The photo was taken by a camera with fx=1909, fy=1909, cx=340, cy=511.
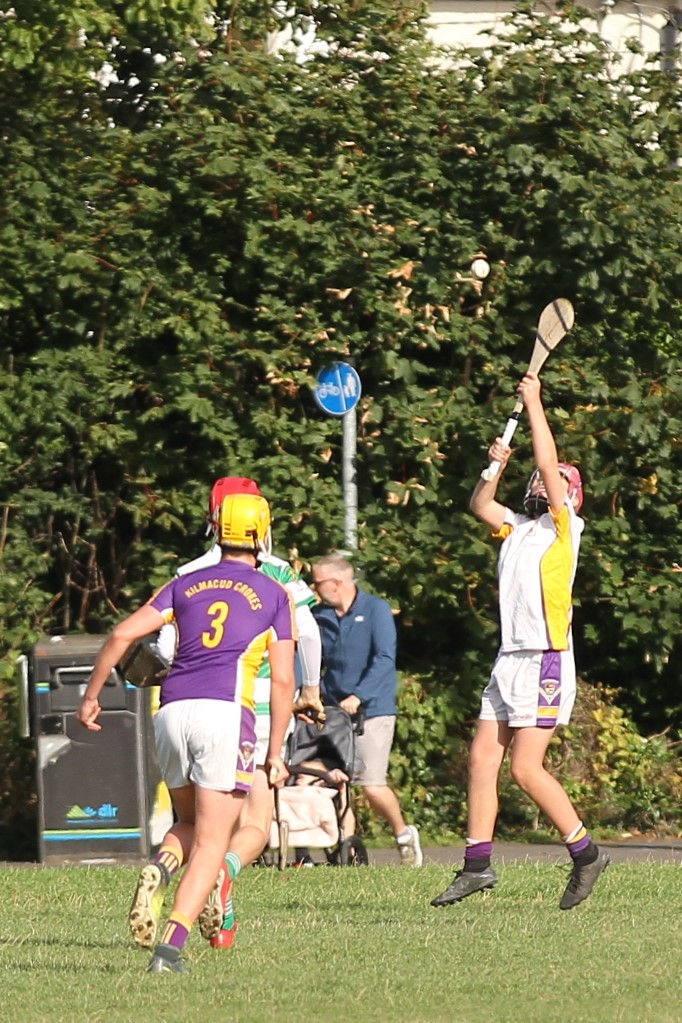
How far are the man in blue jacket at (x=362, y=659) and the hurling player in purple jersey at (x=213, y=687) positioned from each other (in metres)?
4.69

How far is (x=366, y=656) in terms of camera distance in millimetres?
11555

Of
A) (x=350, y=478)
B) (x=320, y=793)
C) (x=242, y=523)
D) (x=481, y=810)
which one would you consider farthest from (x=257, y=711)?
(x=350, y=478)

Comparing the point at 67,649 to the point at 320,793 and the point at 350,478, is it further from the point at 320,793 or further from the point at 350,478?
the point at 350,478

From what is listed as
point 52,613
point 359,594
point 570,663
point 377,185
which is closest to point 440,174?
point 377,185

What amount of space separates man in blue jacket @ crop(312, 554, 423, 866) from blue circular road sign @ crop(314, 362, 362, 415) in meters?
1.63

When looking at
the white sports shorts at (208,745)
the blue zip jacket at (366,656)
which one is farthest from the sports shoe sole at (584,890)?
the blue zip jacket at (366,656)

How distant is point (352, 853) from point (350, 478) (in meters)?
2.90

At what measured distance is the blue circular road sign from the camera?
13.0 meters

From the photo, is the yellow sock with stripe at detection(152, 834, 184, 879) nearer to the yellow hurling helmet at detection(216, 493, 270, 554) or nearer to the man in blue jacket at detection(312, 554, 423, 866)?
the yellow hurling helmet at detection(216, 493, 270, 554)

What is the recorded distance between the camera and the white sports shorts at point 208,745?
6.59 m

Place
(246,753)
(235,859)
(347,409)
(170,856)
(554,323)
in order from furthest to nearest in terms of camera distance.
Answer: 1. (347,409)
2. (554,323)
3. (235,859)
4. (170,856)
5. (246,753)

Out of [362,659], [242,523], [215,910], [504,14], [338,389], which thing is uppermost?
[242,523]

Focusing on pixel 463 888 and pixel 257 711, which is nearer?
pixel 257 711

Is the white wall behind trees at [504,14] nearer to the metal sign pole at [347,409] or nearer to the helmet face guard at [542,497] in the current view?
the metal sign pole at [347,409]
